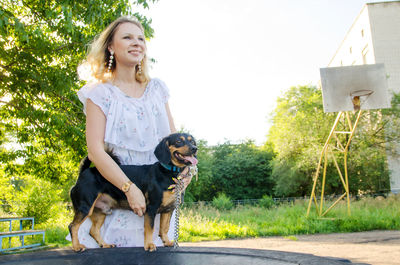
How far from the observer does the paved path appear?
5.25 meters

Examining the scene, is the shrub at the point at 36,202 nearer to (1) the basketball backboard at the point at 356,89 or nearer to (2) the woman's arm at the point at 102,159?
(1) the basketball backboard at the point at 356,89

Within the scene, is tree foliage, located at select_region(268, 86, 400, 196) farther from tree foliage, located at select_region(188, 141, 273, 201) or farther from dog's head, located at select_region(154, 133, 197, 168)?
dog's head, located at select_region(154, 133, 197, 168)

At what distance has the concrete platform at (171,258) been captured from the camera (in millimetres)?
1153

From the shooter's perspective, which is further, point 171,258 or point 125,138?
point 125,138

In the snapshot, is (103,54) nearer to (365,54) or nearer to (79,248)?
(79,248)

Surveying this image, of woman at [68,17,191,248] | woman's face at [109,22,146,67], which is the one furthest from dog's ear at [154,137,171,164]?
woman's face at [109,22,146,67]

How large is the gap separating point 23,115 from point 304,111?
1592 centimetres

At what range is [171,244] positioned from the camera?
137 centimetres

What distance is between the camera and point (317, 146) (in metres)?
16.1

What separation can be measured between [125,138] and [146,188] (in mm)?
280

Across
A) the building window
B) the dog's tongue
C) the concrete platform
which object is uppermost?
the building window

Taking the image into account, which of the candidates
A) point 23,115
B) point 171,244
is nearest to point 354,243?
point 171,244

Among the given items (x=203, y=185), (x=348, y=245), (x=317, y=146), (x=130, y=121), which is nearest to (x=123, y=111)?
(x=130, y=121)

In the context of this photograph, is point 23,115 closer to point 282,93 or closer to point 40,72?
point 40,72
